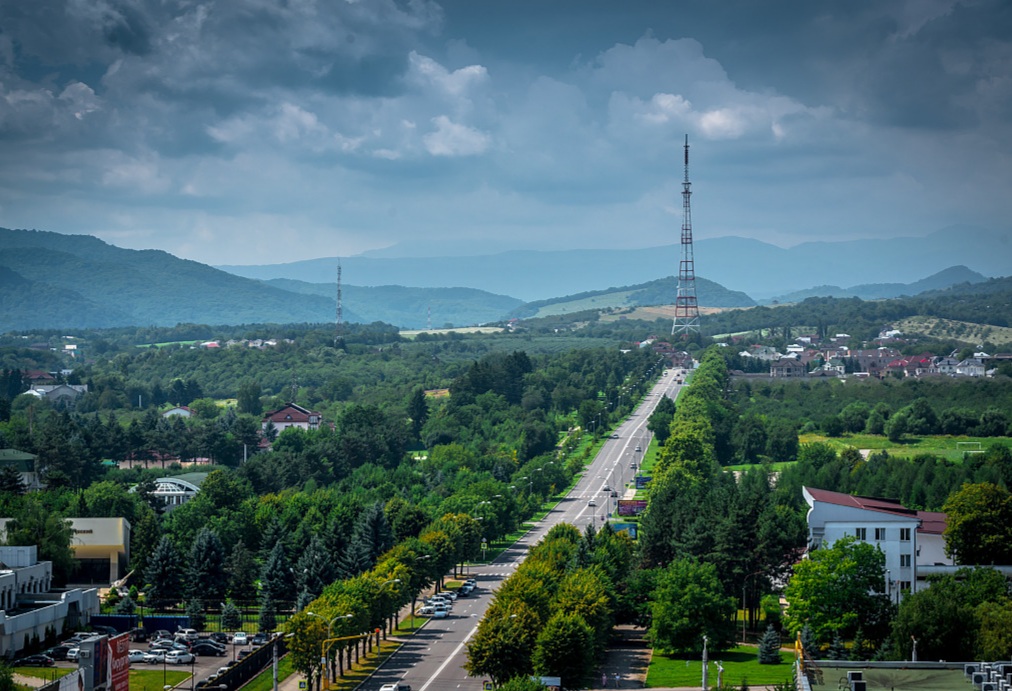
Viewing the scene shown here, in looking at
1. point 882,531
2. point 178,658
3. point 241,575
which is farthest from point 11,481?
point 882,531

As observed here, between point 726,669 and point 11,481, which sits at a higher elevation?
point 11,481

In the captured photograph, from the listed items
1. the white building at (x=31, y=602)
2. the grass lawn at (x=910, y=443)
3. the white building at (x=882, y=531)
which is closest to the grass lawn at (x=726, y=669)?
the white building at (x=882, y=531)

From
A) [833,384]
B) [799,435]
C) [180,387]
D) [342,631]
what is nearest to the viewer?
[342,631]

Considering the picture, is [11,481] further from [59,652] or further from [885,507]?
[885,507]

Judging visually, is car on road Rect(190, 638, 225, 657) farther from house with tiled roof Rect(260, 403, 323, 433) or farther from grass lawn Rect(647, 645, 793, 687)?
house with tiled roof Rect(260, 403, 323, 433)

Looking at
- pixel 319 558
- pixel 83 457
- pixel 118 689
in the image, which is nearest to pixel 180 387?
pixel 83 457

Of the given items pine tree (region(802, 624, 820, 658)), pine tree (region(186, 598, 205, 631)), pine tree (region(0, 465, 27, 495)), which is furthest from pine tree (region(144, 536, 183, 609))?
pine tree (region(802, 624, 820, 658))

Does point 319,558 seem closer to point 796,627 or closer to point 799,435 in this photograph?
point 796,627
